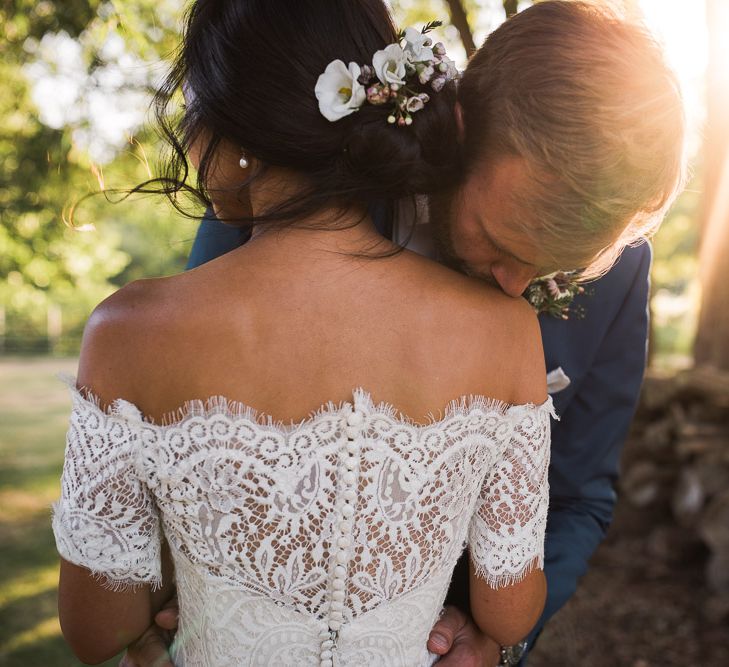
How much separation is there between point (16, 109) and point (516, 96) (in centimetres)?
675

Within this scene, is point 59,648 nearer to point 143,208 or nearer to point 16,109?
point 16,109

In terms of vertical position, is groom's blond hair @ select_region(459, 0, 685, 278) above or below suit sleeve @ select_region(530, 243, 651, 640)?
above

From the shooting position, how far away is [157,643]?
163cm

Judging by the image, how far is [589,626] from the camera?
4.21m

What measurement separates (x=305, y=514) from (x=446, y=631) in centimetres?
58

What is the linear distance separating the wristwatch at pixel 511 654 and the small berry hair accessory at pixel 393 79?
1306 mm

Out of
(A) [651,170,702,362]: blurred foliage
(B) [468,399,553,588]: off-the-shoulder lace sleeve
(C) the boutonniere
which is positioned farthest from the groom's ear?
(A) [651,170,702,362]: blurred foliage

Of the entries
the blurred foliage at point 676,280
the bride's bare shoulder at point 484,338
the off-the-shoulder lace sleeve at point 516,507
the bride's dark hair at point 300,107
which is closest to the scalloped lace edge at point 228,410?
the bride's bare shoulder at point 484,338

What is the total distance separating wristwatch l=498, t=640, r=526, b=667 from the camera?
1.81m

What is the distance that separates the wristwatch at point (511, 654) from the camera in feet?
5.94

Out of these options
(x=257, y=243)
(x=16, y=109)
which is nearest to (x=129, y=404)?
(x=257, y=243)

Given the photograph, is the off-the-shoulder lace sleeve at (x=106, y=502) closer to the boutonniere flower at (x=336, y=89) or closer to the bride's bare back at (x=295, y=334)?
the bride's bare back at (x=295, y=334)

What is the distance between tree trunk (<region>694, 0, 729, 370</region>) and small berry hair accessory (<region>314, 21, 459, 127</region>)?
14.6 ft

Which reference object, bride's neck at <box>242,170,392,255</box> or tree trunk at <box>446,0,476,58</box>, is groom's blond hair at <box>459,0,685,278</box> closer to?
bride's neck at <box>242,170,392,255</box>
